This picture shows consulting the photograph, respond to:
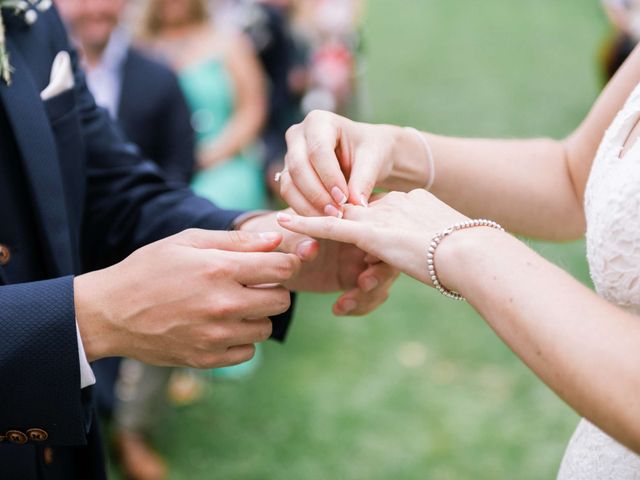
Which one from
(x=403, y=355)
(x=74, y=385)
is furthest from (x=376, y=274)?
(x=403, y=355)

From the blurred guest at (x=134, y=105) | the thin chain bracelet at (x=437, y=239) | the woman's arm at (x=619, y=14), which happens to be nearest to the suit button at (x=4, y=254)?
the thin chain bracelet at (x=437, y=239)

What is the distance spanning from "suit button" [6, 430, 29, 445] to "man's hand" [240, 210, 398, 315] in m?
0.73

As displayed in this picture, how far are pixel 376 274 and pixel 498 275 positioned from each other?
27.7 inches

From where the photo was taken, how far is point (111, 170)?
7.38ft

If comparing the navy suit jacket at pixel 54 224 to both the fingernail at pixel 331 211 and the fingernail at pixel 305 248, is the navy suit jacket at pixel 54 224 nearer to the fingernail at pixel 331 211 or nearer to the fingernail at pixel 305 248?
the fingernail at pixel 305 248

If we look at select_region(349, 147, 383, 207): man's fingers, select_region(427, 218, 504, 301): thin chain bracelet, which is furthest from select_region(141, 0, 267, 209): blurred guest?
select_region(427, 218, 504, 301): thin chain bracelet

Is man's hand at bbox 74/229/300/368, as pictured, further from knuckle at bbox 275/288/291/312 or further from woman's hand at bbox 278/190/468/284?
woman's hand at bbox 278/190/468/284

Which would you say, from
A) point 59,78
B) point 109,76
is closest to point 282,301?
point 59,78

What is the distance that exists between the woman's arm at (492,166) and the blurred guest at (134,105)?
2.44 metres

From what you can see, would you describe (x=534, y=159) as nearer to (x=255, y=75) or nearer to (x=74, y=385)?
(x=74, y=385)

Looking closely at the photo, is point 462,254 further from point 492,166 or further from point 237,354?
point 492,166

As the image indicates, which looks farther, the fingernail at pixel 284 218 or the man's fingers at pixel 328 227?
the fingernail at pixel 284 218

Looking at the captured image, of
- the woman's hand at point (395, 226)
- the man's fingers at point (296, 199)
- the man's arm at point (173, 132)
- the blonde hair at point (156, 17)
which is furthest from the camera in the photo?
the blonde hair at point (156, 17)

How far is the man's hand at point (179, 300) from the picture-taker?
169cm
